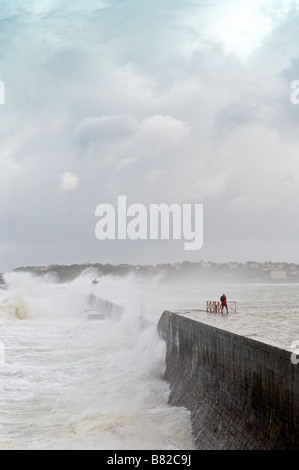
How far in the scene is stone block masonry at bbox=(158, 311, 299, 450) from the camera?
6.45m

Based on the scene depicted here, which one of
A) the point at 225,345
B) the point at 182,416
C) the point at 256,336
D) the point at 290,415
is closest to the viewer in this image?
the point at 290,415

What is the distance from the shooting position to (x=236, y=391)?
26.6 ft

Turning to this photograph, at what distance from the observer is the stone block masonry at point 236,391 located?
645 cm

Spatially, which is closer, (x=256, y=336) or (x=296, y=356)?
(x=296, y=356)

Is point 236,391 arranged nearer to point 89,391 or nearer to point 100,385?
point 89,391

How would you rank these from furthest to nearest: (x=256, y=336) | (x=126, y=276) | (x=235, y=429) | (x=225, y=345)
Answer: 1. (x=126, y=276)
2. (x=225, y=345)
3. (x=256, y=336)
4. (x=235, y=429)

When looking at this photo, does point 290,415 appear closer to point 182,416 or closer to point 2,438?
point 182,416

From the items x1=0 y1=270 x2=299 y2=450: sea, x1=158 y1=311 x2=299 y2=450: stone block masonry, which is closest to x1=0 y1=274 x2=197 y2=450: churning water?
x1=0 y1=270 x2=299 y2=450: sea

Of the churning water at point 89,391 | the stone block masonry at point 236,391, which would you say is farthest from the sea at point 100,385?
the stone block masonry at point 236,391

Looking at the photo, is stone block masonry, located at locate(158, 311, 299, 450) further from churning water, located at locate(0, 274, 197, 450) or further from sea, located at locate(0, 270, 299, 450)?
churning water, located at locate(0, 274, 197, 450)

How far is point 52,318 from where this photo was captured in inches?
1374
